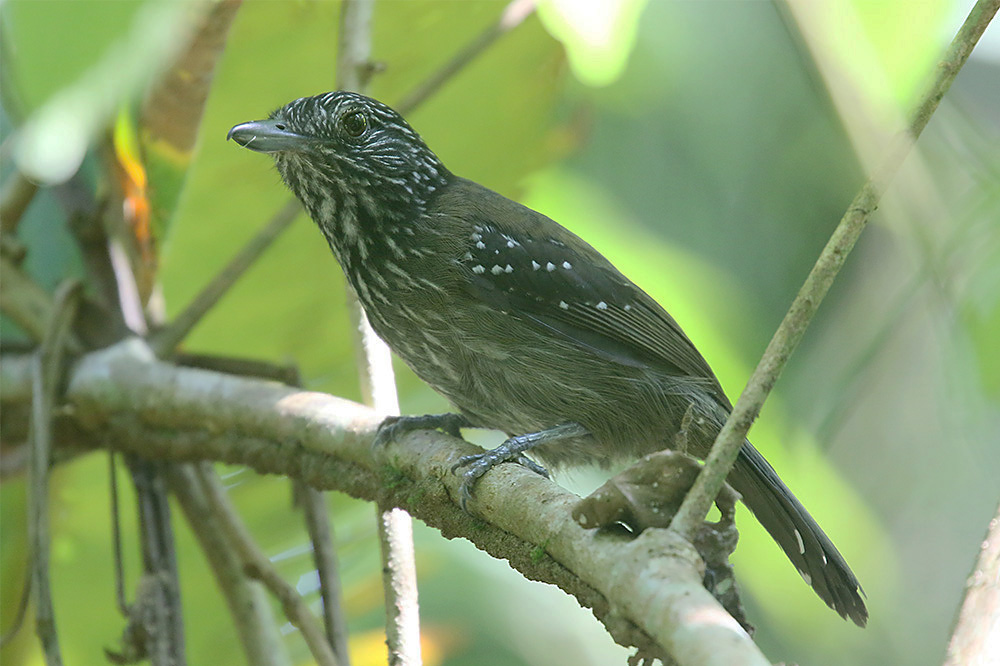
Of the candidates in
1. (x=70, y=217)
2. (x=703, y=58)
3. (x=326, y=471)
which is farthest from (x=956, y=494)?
Answer: (x=70, y=217)

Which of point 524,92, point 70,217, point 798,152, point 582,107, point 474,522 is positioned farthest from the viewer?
point 798,152

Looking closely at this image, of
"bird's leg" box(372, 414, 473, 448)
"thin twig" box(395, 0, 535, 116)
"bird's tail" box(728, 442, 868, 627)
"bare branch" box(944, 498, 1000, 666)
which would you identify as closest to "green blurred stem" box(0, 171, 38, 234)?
"thin twig" box(395, 0, 535, 116)

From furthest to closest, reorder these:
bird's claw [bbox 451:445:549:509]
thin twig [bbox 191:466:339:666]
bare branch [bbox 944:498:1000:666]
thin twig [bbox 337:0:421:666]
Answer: thin twig [bbox 191:466:339:666] → thin twig [bbox 337:0:421:666] → bird's claw [bbox 451:445:549:509] → bare branch [bbox 944:498:1000:666]

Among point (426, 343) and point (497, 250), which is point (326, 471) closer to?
point (426, 343)

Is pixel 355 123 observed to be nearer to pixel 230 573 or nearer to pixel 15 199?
pixel 15 199

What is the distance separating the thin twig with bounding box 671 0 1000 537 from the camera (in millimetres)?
1320

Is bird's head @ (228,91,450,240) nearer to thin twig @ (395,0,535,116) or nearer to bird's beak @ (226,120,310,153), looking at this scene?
bird's beak @ (226,120,310,153)

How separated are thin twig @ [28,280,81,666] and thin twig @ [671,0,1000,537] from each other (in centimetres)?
178

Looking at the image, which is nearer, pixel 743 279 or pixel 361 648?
pixel 361 648

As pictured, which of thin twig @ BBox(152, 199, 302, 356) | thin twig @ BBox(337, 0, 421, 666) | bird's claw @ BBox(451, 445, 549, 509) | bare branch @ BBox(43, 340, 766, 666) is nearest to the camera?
bare branch @ BBox(43, 340, 766, 666)

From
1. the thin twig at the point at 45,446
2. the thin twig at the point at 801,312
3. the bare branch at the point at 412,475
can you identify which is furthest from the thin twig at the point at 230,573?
the thin twig at the point at 801,312

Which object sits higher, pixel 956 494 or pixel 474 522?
pixel 956 494

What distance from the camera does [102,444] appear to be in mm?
3025

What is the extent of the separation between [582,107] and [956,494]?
2.40 m
